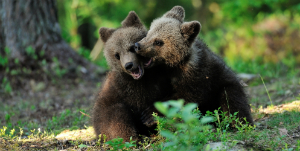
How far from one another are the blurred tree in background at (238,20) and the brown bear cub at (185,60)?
6.21 m

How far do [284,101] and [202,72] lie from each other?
2894mm

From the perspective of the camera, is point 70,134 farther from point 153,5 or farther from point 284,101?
point 153,5

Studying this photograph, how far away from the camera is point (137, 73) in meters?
4.60

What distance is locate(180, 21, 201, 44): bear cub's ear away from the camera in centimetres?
459

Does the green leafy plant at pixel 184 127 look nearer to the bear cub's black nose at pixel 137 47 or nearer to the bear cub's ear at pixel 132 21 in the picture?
the bear cub's black nose at pixel 137 47

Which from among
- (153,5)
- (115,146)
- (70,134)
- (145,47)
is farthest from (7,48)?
(153,5)

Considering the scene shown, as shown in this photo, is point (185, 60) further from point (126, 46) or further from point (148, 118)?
point (148, 118)

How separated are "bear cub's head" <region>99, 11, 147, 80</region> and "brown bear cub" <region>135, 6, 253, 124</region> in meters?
0.18

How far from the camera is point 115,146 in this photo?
3.55 m

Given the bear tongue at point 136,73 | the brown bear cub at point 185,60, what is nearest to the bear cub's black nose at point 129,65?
the bear tongue at point 136,73

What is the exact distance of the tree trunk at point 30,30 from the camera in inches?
361

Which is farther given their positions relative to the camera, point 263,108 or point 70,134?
point 263,108

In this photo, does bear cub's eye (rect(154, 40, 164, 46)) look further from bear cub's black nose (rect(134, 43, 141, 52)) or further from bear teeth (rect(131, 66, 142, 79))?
bear teeth (rect(131, 66, 142, 79))

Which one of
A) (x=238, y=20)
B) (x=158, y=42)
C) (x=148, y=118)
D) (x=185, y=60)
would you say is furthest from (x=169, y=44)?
(x=238, y=20)
